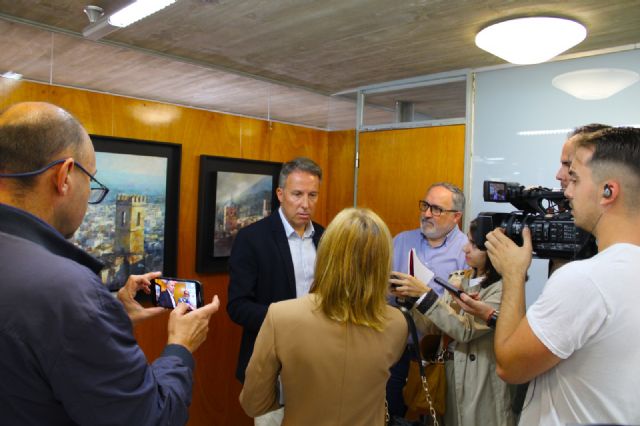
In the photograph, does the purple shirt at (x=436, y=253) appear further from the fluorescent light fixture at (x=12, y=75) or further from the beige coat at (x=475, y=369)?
the fluorescent light fixture at (x=12, y=75)

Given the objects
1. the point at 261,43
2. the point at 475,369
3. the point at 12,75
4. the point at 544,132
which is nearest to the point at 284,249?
the point at 475,369

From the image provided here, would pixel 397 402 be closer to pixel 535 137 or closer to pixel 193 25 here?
pixel 535 137

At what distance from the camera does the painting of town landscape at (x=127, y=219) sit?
10.1ft

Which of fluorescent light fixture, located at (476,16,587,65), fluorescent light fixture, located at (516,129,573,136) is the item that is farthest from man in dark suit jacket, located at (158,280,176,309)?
fluorescent light fixture, located at (516,129,573,136)

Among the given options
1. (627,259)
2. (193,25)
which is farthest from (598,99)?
(193,25)

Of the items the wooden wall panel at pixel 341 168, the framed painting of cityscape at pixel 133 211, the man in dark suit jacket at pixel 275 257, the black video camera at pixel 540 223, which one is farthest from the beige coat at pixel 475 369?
the wooden wall panel at pixel 341 168

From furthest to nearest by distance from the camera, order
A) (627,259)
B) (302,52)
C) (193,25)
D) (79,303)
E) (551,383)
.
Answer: (302,52) < (193,25) < (551,383) < (627,259) < (79,303)

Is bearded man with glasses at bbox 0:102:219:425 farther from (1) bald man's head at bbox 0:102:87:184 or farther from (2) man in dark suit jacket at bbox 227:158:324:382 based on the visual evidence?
(2) man in dark suit jacket at bbox 227:158:324:382

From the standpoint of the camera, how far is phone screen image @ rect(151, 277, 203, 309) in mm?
1832

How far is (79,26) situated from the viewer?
9.78ft

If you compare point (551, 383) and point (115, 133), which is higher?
point (115, 133)

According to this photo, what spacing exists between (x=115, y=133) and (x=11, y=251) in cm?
228

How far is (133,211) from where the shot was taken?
326 centimetres

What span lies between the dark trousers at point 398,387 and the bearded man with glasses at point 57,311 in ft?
6.08
